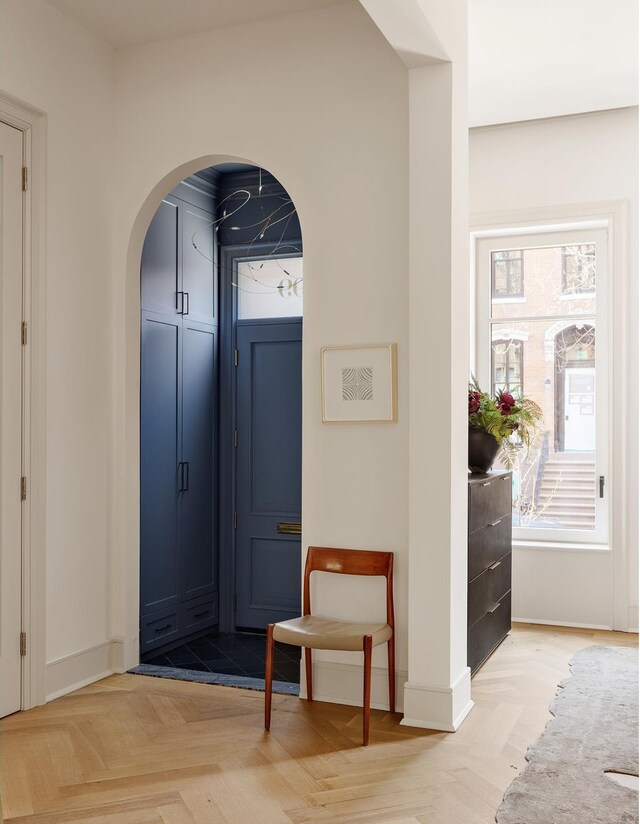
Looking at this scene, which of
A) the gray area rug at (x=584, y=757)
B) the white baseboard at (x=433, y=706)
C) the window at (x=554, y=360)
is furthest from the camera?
the window at (x=554, y=360)

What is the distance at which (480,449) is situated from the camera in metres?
4.29

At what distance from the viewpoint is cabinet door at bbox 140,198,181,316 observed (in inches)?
177

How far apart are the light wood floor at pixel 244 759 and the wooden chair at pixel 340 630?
0.54 ft

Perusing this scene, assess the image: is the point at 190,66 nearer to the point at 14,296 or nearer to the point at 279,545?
the point at 14,296

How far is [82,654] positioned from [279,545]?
153cm

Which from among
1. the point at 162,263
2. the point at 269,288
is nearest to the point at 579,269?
the point at 269,288

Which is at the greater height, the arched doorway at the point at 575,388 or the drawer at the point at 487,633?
the arched doorway at the point at 575,388

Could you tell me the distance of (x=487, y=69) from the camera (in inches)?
170

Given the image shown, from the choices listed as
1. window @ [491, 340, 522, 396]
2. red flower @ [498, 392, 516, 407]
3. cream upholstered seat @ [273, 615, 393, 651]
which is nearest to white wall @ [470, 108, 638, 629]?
window @ [491, 340, 522, 396]

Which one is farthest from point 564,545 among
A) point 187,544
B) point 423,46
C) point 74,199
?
point 74,199

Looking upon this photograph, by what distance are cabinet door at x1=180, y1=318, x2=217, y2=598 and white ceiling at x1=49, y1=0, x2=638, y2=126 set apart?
67.1 inches

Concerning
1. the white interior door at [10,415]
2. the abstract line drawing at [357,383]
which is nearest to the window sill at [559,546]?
the abstract line drawing at [357,383]

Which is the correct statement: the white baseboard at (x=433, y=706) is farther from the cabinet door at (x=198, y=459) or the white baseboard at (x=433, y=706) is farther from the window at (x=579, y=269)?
the window at (x=579, y=269)

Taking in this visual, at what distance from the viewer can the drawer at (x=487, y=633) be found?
149 inches
